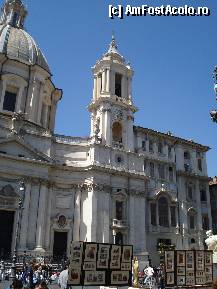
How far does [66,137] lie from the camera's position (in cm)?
3828

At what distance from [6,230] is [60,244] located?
5.48 metres

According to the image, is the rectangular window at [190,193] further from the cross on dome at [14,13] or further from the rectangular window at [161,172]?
the cross on dome at [14,13]

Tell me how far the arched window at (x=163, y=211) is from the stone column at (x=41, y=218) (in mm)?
13928

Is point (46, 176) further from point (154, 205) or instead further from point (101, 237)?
point (154, 205)

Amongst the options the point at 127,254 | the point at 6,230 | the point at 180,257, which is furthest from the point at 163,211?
the point at 127,254

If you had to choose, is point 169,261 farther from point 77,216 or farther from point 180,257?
point 77,216

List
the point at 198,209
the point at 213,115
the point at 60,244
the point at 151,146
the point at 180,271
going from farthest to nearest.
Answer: the point at 198,209, the point at 151,146, the point at 60,244, the point at 213,115, the point at 180,271

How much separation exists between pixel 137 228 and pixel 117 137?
441 inches

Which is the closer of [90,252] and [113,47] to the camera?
[90,252]

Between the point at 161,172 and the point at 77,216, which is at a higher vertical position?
the point at 161,172

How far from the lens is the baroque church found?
3272 cm

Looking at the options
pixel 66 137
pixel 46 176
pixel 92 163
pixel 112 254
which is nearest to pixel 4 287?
pixel 112 254

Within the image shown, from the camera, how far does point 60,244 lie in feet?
111

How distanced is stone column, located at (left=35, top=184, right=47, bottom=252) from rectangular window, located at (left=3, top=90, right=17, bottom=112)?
10790 millimetres
